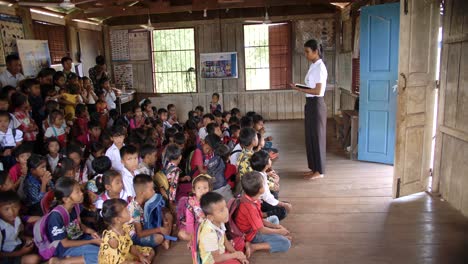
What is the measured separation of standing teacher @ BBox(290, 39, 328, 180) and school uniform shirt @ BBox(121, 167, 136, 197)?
1971 mm

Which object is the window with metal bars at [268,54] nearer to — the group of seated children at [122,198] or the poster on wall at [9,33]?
the group of seated children at [122,198]

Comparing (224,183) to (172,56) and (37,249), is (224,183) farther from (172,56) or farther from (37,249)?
(172,56)

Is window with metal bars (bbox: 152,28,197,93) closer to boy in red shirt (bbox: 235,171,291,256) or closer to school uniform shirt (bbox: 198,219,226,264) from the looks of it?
boy in red shirt (bbox: 235,171,291,256)

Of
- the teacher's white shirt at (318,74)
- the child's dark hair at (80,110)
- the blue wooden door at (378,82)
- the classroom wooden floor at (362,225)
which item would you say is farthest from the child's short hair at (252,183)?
the child's dark hair at (80,110)

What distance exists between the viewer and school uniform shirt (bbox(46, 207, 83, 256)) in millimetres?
2551

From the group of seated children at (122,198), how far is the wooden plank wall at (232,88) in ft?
13.4

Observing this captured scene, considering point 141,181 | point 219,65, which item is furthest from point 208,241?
point 219,65

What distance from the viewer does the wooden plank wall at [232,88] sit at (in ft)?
27.9

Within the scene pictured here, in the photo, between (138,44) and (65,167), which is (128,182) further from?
(138,44)

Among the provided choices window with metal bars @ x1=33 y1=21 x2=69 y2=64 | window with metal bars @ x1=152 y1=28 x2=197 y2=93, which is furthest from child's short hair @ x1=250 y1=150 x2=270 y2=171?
window with metal bars @ x1=152 y1=28 x2=197 y2=93

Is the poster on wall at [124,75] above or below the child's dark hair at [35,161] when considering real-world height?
above

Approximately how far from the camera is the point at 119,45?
8852 millimetres

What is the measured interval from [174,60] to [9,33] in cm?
394

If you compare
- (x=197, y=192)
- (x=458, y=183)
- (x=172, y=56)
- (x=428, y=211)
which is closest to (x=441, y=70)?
(x=458, y=183)
